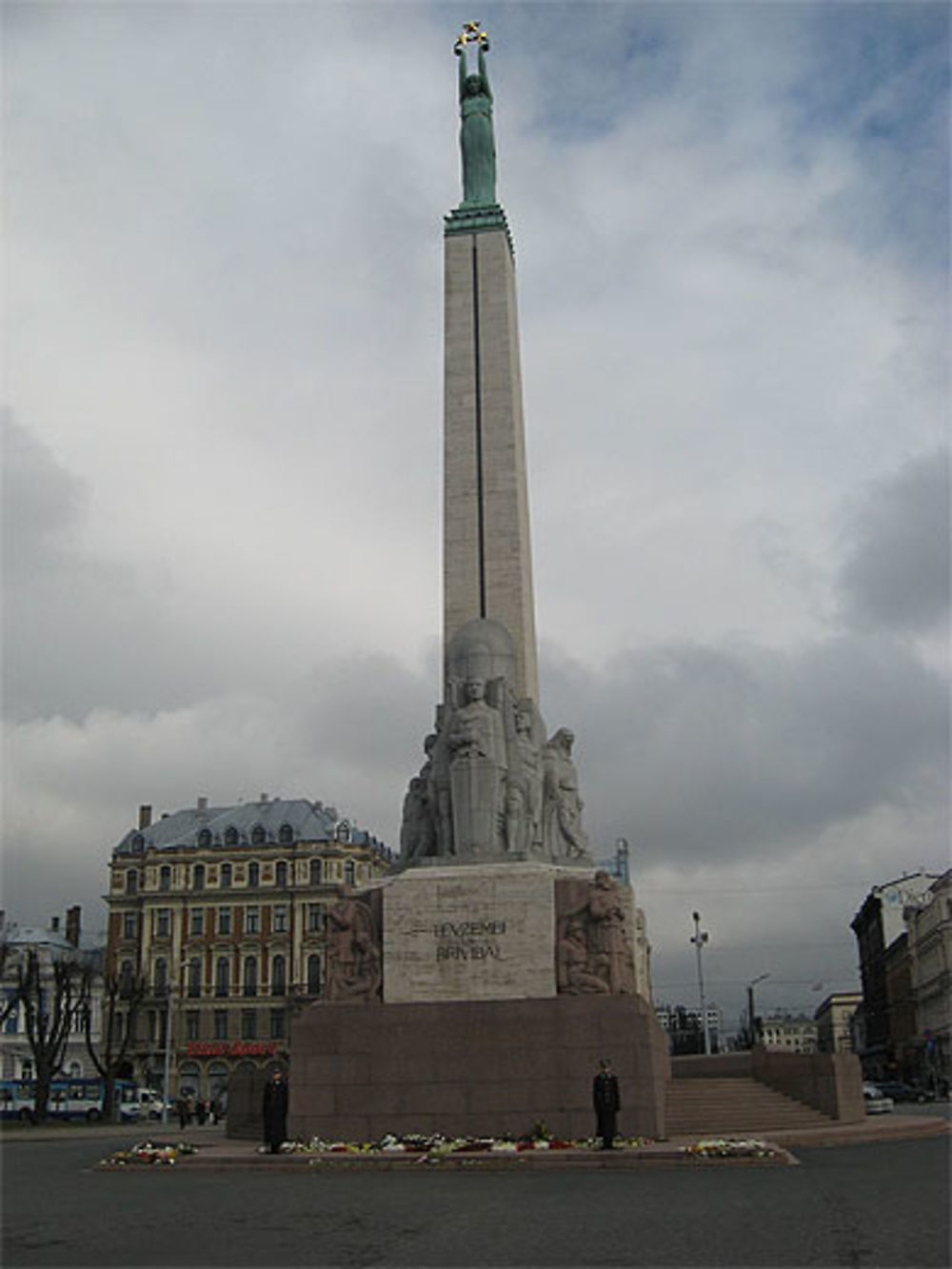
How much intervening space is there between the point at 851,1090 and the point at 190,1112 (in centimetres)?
2983

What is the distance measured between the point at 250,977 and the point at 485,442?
163 feet

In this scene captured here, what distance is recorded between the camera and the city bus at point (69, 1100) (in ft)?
171

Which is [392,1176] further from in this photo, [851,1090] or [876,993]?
[876,993]

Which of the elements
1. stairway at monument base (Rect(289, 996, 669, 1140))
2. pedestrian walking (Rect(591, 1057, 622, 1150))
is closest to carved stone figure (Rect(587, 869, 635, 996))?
stairway at monument base (Rect(289, 996, 669, 1140))

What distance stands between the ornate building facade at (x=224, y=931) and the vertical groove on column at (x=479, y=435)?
4294 centimetres

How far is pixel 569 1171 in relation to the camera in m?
16.1

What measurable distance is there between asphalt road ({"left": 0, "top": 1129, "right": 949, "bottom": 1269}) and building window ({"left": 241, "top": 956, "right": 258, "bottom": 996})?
5331cm

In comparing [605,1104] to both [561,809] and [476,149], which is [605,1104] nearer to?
[561,809]

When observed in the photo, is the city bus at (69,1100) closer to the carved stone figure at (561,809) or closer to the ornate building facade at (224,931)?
the ornate building facade at (224,931)

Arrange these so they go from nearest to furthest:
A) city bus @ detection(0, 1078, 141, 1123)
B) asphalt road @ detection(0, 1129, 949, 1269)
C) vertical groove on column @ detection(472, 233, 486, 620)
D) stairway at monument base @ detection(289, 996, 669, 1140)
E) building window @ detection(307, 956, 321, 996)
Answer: asphalt road @ detection(0, 1129, 949, 1269), stairway at monument base @ detection(289, 996, 669, 1140), vertical groove on column @ detection(472, 233, 486, 620), city bus @ detection(0, 1078, 141, 1123), building window @ detection(307, 956, 321, 996)

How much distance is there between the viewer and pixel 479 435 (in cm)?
2738

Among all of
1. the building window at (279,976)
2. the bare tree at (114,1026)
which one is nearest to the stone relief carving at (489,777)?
the bare tree at (114,1026)

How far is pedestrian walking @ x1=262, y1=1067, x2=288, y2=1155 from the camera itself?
737 inches

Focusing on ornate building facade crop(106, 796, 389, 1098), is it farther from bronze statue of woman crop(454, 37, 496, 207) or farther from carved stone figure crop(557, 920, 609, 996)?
carved stone figure crop(557, 920, 609, 996)
